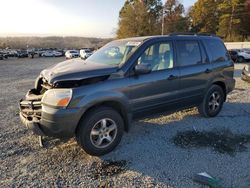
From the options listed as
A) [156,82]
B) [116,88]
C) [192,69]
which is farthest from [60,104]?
[192,69]

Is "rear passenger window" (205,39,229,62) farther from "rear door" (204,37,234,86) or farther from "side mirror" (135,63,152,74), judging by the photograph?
"side mirror" (135,63,152,74)

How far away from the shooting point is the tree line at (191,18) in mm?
46375

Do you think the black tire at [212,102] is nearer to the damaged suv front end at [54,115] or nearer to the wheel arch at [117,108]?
the wheel arch at [117,108]

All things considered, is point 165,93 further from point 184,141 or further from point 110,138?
point 110,138

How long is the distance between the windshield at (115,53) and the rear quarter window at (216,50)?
2040mm

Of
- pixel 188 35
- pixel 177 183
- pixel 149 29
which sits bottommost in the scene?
pixel 177 183

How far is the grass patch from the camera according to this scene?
434 centimetres

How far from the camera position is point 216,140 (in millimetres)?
4664

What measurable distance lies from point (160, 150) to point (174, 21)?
53844mm

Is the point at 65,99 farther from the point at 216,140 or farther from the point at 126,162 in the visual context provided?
the point at 216,140

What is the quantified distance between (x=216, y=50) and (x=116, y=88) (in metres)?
3.15

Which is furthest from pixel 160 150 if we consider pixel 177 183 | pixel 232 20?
pixel 232 20

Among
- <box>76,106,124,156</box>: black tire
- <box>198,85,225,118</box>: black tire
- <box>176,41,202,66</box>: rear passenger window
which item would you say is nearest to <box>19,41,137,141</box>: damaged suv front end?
<box>76,106,124,156</box>: black tire

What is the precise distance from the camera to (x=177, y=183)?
10.8 feet
